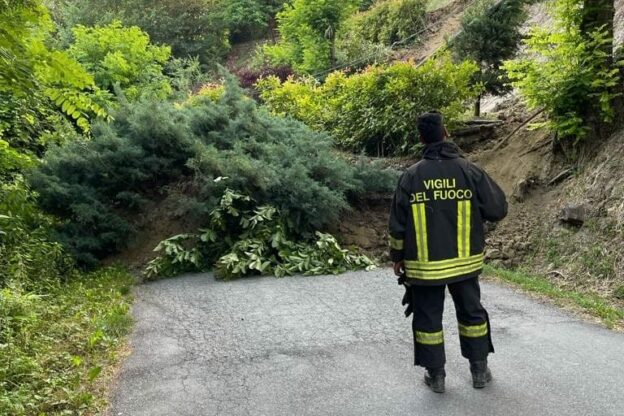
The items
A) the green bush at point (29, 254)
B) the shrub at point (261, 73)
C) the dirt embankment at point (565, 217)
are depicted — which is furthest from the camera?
the shrub at point (261, 73)

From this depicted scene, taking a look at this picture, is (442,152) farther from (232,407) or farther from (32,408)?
(32,408)

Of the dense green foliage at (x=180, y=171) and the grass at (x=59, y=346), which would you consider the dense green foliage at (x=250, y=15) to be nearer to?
the dense green foliage at (x=180, y=171)

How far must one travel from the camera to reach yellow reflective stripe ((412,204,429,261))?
377 centimetres

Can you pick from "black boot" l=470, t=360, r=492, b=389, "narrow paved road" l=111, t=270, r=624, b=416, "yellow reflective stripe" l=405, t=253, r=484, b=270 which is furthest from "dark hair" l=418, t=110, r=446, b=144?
"narrow paved road" l=111, t=270, r=624, b=416

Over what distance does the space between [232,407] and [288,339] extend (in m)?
1.40

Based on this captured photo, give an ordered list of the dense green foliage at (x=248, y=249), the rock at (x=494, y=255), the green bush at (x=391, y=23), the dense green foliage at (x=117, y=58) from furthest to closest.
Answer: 1. the green bush at (x=391, y=23)
2. the dense green foliage at (x=117, y=58)
3. the rock at (x=494, y=255)
4. the dense green foliage at (x=248, y=249)

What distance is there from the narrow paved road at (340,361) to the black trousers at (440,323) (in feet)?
0.94

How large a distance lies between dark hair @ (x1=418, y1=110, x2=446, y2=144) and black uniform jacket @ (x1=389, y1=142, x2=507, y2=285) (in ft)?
0.18

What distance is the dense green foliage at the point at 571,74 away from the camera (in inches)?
303

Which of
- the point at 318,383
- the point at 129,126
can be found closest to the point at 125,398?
the point at 318,383

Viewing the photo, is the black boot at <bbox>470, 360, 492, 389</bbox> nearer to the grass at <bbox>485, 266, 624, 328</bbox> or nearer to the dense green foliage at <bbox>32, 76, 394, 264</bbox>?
the grass at <bbox>485, 266, 624, 328</bbox>

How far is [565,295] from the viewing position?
20.6 feet

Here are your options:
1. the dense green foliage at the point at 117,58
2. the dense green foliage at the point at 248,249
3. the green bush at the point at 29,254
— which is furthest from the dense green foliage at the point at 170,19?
the dense green foliage at the point at 248,249

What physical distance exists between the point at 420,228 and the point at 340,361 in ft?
4.92
